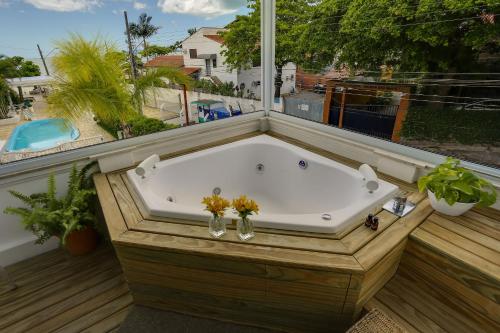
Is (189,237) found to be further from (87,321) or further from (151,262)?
(87,321)

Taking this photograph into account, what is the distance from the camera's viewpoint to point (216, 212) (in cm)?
100

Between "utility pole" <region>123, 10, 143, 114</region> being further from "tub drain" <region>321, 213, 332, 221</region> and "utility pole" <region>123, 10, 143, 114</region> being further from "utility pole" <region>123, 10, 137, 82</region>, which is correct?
"tub drain" <region>321, 213, 332, 221</region>

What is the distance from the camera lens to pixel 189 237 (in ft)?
3.48

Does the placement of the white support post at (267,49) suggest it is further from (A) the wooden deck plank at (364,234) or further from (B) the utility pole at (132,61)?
(A) the wooden deck plank at (364,234)

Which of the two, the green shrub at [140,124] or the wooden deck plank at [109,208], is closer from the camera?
the wooden deck plank at [109,208]

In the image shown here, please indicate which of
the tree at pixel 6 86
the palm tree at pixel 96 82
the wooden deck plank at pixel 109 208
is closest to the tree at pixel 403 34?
the palm tree at pixel 96 82

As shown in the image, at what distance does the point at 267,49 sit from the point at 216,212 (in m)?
1.70

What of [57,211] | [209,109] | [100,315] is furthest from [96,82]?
[100,315]

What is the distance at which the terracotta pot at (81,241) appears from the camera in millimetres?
1452

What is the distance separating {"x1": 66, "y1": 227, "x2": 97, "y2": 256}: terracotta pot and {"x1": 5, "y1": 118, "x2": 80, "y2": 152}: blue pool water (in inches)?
23.0

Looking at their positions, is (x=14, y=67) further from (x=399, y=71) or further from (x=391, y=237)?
(x=399, y=71)

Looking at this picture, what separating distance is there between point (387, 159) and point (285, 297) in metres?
1.07

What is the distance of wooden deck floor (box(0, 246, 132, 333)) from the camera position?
1.17 metres

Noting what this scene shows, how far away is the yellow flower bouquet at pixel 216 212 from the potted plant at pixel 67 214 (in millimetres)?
759
